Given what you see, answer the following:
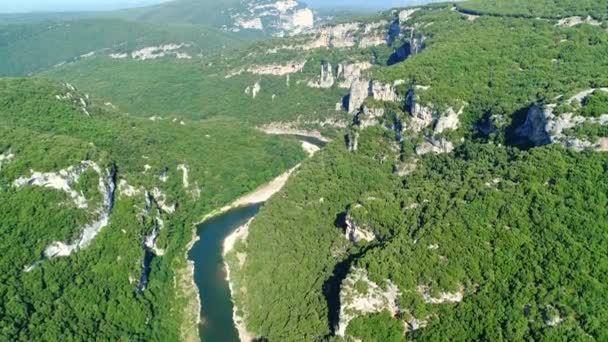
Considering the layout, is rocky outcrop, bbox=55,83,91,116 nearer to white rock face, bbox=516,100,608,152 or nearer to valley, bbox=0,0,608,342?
valley, bbox=0,0,608,342

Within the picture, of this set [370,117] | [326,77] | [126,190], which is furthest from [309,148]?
[126,190]

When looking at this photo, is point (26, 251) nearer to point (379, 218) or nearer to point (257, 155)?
point (379, 218)

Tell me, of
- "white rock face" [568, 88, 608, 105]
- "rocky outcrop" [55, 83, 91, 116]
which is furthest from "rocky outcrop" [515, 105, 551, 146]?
"rocky outcrop" [55, 83, 91, 116]

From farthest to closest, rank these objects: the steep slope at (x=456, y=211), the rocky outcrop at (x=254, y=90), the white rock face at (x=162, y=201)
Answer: the rocky outcrop at (x=254, y=90)
the white rock face at (x=162, y=201)
the steep slope at (x=456, y=211)

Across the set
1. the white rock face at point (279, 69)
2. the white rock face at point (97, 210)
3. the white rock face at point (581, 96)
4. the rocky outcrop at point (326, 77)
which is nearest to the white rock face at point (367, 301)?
the white rock face at point (581, 96)

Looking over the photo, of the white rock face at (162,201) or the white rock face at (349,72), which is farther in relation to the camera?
the white rock face at (349,72)

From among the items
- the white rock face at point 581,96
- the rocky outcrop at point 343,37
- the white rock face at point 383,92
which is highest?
the white rock face at point 581,96

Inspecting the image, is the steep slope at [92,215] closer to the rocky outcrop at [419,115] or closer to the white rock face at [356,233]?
the white rock face at [356,233]
